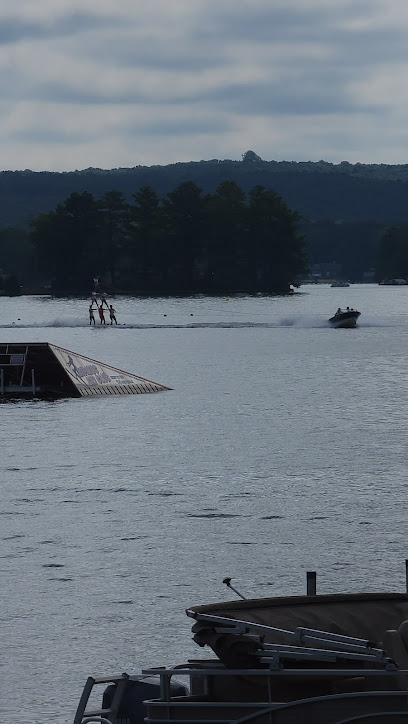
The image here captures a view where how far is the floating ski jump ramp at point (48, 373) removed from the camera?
72.2 metres

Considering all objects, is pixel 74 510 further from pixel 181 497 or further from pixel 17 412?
pixel 17 412

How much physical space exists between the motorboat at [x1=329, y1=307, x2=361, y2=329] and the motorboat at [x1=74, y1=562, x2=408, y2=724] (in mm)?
160439

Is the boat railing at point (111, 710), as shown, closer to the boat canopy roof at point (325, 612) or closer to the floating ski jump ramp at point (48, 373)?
the boat canopy roof at point (325, 612)

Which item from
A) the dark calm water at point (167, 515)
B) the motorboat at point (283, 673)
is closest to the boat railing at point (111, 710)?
the motorboat at point (283, 673)

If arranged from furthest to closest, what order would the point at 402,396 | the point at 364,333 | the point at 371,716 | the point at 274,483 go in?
1. the point at 364,333
2. the point at 402,396
3. the point at 274,483
4. the point at 371,716

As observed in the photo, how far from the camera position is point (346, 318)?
17675cm

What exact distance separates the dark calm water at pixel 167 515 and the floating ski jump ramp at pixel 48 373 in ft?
3.37

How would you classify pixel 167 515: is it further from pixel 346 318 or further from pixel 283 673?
pixel 346 318

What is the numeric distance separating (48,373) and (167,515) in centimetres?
3919

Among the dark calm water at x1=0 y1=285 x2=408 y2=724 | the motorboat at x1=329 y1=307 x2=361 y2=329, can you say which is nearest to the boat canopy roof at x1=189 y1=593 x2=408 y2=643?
the dark calm water at x1=0 y1=285 x2=408 y2=724

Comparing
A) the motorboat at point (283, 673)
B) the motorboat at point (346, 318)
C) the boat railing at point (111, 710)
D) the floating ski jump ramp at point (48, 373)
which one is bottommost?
the motorboat at point (346, 318)

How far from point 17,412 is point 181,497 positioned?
105 feet

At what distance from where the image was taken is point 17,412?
71312 mm

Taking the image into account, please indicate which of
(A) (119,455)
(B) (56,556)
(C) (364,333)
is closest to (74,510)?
(B) (56,556)
